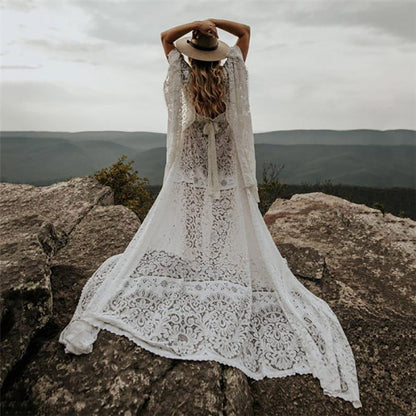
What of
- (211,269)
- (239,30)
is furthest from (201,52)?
(211,269)

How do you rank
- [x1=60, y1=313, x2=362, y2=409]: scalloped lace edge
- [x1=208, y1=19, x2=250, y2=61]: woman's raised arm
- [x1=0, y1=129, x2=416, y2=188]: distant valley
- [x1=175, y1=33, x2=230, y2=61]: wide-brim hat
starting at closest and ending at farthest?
[x1=60, y1=313, x2=362, y2=409]: scalloped lace edge
[x1=175, y1=33, x2=230, y2=61]: wide-brim hat
[x1=208, y1=19, x2=250, y2=61]: woman's raised arm
[x1=0, y1=129, x2=416, y2=188]: distant valley

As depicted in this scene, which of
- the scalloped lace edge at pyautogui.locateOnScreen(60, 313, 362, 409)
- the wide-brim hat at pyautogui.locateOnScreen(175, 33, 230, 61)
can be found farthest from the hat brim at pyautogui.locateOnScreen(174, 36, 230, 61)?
the scalloped lace edge at pyautogui.locateOnScreen(60, 313, 362, 409)

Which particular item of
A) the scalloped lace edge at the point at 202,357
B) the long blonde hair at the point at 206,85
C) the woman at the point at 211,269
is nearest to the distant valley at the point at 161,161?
the woman at the point at 211,269

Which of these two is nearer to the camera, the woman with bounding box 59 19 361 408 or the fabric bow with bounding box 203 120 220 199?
the woman with bounding box 59 19 361 408

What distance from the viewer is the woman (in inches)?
108

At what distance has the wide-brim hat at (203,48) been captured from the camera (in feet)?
10.1

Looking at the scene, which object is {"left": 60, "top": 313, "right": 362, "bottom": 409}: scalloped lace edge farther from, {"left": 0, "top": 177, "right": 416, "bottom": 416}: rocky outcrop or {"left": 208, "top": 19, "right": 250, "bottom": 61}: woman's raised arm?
{"left": 208, "top": 19, "right": 250, "bottom": 61}: woman's raised arm

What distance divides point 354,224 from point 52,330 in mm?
4616

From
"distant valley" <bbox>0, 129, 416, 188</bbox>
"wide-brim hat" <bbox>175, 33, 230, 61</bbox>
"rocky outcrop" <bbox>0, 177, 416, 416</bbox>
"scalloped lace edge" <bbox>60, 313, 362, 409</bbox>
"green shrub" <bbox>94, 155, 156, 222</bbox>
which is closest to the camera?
"rocky outcrop" <bbox>0, 177, 416, 416</bbox>

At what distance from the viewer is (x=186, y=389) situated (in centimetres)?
233

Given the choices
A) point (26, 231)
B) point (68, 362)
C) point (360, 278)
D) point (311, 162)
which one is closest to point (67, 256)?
point (26, 231)

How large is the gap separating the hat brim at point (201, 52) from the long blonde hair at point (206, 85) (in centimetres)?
10

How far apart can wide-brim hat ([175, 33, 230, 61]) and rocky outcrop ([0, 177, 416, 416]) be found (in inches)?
88.8

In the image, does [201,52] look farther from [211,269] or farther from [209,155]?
[211,269]
